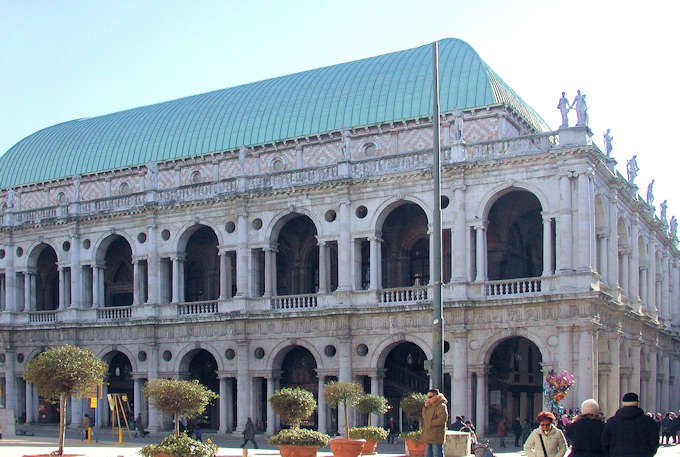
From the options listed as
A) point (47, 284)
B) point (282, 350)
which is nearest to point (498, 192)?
point (282, 350)

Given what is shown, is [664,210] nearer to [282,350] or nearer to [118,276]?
[282,350]

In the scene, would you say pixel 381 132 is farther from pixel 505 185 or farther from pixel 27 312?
pixel 27 312

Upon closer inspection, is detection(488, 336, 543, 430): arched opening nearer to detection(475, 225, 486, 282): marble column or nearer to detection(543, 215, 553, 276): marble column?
detection(475, 225, 486, 282): marble column

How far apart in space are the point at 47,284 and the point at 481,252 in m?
29.9

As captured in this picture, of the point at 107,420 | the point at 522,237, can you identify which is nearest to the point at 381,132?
the point at 522,237

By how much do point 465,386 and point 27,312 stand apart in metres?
27.1

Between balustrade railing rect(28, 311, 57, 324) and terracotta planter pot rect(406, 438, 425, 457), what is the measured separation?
3104cm

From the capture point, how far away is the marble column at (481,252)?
4381 centimetres

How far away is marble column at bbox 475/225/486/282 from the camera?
4381 cm

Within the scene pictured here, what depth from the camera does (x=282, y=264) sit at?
5431 centimetres

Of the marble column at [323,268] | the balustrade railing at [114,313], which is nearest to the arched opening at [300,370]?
the marble column at [323,268]

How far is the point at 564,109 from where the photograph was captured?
140 ft

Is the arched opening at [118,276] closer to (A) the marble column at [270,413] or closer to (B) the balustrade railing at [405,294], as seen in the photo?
(A) the marble column at [270,413]

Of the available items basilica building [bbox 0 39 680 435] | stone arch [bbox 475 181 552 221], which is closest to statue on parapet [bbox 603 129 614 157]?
basilica building [bbox 0 39 680 435]
